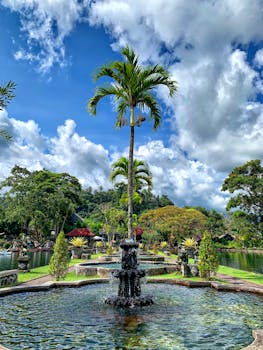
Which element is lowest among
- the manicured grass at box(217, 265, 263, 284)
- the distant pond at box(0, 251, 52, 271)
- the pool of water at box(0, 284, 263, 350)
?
the pool of water at box(0, 284, 263, 350)

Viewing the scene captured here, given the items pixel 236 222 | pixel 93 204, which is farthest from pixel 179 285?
pixel 93 204

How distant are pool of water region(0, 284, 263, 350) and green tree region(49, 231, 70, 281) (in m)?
3.07

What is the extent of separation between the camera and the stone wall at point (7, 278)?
12.6m

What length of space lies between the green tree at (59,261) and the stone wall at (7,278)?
1.51 meters

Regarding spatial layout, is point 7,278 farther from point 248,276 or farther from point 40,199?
point 40,199

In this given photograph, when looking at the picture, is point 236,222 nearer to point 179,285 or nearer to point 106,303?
point 179,285

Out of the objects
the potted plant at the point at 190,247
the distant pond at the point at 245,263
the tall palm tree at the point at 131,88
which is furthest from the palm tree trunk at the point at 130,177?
the potted plant at the point at 190,247

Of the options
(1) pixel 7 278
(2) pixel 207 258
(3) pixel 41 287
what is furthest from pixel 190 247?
(3) pixel 41 287

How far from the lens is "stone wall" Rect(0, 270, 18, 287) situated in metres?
12.6

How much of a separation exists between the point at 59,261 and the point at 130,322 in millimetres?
7404

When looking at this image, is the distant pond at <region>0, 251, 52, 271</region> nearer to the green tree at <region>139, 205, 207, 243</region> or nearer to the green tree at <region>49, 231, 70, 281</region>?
the green tree at <region>49, 231, 70, 281</region>

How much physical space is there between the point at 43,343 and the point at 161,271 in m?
11.9

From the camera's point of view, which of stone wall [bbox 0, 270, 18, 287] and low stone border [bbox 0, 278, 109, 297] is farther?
stone wall [bbox 0, 270, 18, 287]

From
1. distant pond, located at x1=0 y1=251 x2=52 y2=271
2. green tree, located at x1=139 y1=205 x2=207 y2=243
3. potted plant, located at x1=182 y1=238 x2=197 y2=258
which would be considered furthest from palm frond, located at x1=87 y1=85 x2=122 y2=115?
green tree, located at x1=139 y1=205 x2=207 y2=243
